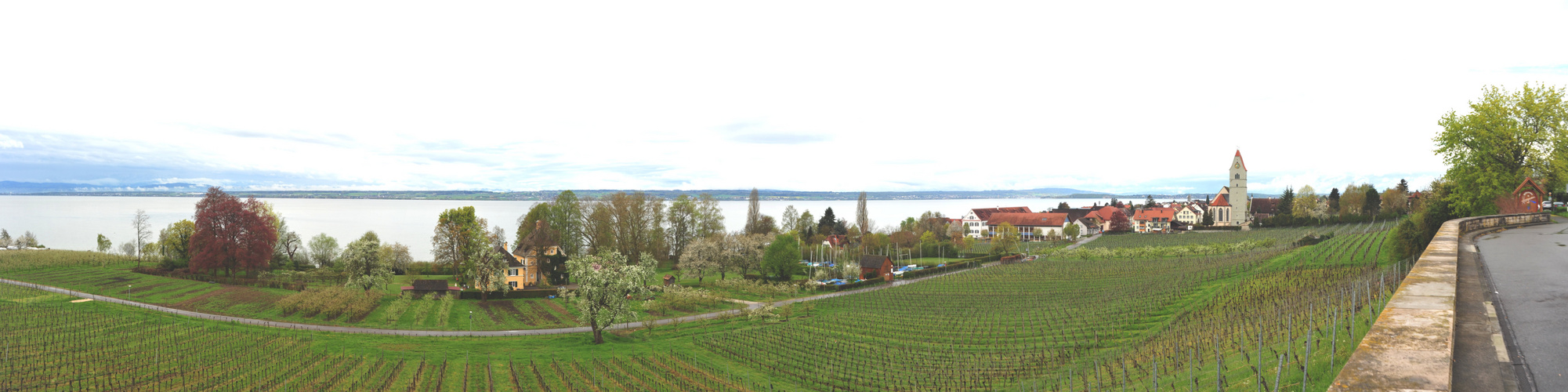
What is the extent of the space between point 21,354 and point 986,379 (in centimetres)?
3439

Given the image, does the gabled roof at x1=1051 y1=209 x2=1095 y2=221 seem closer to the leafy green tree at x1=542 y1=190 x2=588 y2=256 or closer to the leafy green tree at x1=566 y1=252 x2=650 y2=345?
the leafy green tree at x1=542 y1=190 x2=588 y2=256

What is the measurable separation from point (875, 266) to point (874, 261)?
0.57 m

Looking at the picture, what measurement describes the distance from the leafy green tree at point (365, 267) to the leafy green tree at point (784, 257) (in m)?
28.6

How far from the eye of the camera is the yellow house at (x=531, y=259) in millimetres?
51656

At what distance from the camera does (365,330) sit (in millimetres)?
33688

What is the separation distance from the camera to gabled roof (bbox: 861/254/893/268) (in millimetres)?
60281

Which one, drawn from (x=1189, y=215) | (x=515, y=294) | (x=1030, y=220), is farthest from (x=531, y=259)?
(x=1189, y=215)

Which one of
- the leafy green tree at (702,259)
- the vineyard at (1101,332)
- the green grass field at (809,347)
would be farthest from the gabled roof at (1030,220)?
the green grass field at (809,347)

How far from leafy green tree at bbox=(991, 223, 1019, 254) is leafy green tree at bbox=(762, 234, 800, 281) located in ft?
97.1

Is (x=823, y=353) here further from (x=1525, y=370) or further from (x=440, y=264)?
(x=440, y=264)

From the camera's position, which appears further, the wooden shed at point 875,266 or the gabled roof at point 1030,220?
the gabled roof at point 1030,220

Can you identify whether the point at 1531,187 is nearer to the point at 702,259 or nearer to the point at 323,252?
the point at 702,259

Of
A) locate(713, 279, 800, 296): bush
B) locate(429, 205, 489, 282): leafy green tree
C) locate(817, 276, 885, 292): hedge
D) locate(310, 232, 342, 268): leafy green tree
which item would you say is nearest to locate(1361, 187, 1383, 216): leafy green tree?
locate(817, 276, 885, 292): hedge

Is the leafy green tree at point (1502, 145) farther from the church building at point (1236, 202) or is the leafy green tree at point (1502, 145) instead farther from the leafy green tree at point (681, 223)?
the church building at point (1236, 202)
